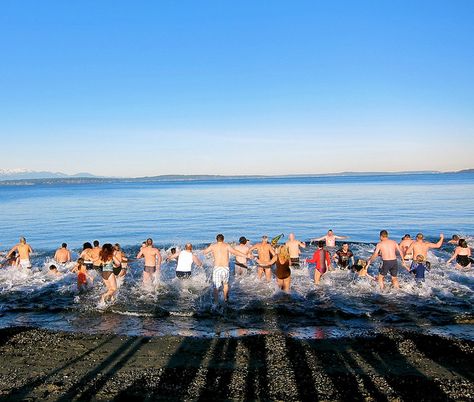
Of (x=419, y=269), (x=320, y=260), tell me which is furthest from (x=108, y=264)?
(x=419, y=269)

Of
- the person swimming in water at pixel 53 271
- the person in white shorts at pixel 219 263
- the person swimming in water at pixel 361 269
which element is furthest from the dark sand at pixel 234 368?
the person swimming in water at pixel 53 271

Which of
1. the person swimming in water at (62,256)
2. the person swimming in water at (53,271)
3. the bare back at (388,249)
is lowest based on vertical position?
the person swimming in water at (53,271)

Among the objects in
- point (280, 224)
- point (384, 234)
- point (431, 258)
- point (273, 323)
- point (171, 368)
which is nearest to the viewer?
point (171, 368)

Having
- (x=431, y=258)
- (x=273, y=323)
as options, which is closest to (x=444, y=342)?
(x=273, y=323)

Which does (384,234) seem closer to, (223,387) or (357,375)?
(357,375)

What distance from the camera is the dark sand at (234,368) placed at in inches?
263

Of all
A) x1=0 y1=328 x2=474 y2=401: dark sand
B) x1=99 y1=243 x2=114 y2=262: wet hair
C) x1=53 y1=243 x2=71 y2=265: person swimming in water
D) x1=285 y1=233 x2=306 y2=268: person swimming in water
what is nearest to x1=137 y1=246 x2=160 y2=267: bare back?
x1=99 y1=243 x2=114 y2=262: wet hair

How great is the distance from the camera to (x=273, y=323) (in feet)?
35.0

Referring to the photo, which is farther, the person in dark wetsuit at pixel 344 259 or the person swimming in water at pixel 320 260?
the person in dark wetsuit at pixel 344 259

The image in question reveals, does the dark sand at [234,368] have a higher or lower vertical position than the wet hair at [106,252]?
lower

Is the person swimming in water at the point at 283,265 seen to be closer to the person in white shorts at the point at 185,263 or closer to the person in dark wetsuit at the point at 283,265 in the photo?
the person in dark wetsuit at the point at 283,265

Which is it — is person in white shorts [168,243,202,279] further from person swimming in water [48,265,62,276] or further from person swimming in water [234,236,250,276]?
person swimming in water [48,265,62,276]

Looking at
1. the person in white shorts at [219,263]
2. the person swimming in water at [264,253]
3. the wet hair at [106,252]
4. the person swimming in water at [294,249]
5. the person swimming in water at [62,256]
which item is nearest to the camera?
the wet hair at [106,252]

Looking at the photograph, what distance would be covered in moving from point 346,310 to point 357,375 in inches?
180
